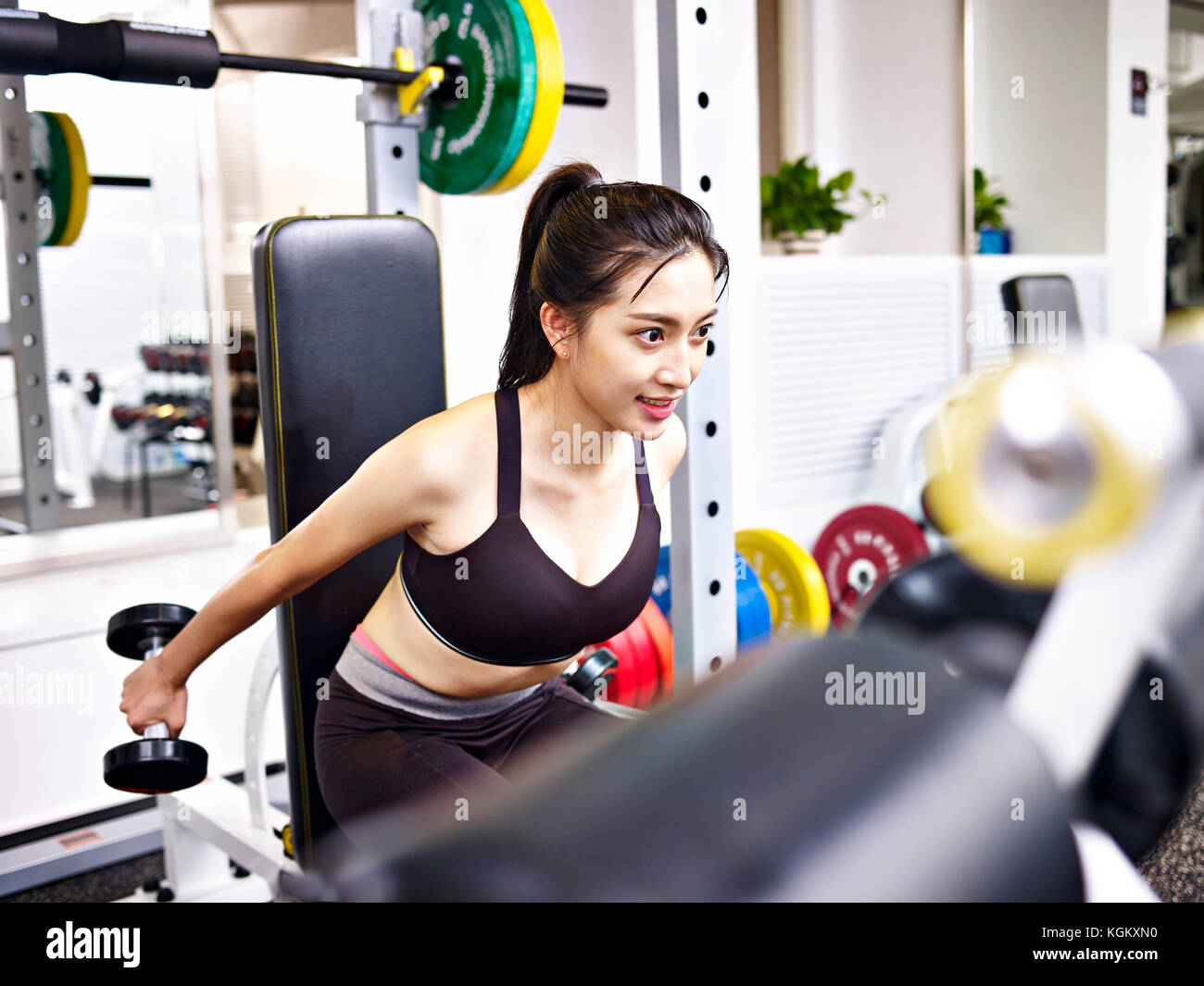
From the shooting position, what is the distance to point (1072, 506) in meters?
0.18

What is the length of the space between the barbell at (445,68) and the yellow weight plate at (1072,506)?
1.11m

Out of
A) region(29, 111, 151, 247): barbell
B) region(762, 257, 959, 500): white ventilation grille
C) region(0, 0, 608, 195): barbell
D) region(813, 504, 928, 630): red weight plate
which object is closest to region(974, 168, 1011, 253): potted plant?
region(762, 257, 959, 500): white ventilation grille

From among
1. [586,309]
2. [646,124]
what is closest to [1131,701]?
[586,309]

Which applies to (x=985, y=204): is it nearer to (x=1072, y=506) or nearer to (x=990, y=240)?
(x=990, y=240)

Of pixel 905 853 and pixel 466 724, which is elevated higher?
pixel 905 853

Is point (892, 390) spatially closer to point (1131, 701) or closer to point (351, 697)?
point (351, 697)

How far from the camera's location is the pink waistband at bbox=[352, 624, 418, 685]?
1.08m

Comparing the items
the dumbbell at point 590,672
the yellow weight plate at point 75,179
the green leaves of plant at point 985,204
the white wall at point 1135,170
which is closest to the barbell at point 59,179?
the yellow weight plate at point 75,179

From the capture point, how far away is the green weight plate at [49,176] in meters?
2.41

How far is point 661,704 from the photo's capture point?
0.21 metres

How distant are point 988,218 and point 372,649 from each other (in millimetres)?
2649

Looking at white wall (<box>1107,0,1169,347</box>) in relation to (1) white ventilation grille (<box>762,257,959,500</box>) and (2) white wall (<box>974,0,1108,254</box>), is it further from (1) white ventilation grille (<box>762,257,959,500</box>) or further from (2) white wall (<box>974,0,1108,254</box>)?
(1) white ventilation grille (<box>762,257,959,500</box>)

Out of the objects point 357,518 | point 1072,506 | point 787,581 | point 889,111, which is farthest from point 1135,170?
point 1072,506

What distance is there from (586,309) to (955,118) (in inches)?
104
